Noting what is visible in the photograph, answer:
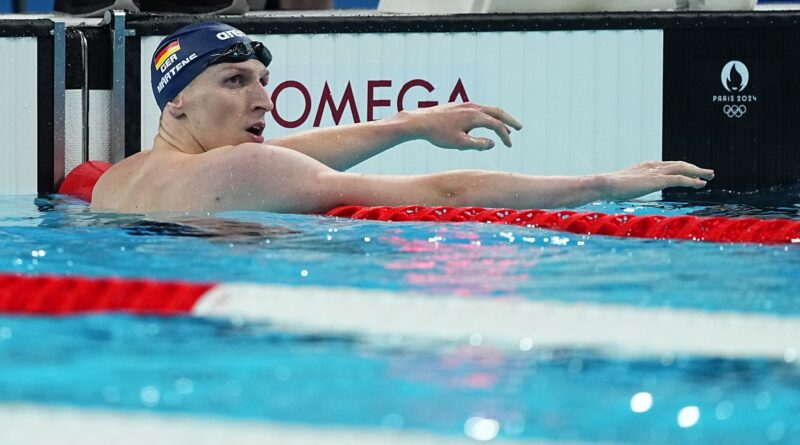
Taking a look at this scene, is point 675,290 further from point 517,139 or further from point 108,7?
point 108,7

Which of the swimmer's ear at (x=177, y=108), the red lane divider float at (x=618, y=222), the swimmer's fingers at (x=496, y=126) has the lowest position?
the red lane divider float at (x=618, y=222)

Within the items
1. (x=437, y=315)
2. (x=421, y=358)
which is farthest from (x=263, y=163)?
(x=421, y=358)

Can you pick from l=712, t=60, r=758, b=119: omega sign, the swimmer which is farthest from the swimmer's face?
l=712, t=60, r=758, b=119: omega sign

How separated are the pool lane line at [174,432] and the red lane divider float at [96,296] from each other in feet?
2.00

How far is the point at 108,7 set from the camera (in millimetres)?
5555

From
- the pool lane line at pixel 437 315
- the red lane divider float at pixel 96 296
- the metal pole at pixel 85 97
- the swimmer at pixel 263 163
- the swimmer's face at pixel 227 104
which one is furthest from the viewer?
the metal pole at pixel 85 97

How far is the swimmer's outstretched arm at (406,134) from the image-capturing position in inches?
135

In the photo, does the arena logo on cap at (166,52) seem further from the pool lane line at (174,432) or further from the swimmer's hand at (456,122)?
the pool lane line at (174,432)

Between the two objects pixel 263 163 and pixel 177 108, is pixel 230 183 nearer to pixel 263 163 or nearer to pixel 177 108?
pixel 263 163

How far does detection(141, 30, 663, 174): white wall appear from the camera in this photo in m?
4.78

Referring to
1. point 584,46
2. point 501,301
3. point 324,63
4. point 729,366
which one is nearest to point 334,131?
point 324,63

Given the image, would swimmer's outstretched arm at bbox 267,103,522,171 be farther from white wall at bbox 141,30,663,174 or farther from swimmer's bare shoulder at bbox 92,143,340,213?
white wall at bbox 141,30,663,174

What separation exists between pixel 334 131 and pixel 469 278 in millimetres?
1656

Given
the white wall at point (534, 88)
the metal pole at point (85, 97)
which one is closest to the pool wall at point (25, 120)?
the metal pole at point (85, 97)
